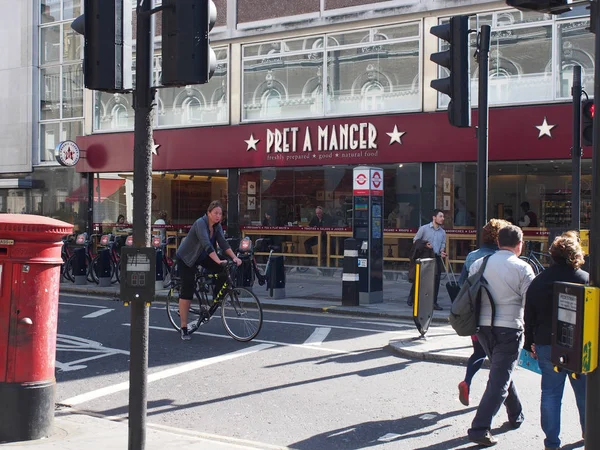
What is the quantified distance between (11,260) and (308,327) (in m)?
6.40

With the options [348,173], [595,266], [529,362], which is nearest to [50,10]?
[348,173]

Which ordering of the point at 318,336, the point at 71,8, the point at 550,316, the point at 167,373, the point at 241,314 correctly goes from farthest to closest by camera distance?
the point at 71,8, the point at 318,336, the point at 241,314, the point at 167,373, the point at 550,316

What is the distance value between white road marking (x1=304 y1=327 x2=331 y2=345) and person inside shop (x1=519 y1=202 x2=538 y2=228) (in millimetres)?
7788

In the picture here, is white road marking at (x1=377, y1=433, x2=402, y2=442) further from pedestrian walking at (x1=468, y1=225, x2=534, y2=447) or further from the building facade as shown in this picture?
the building facade

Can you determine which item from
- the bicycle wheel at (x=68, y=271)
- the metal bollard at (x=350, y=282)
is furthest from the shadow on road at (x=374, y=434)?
the bicycle wheel at (x=68, y=271)

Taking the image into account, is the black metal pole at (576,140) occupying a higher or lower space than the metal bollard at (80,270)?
higher

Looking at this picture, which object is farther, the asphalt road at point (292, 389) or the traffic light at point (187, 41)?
the asphalt road at point (292, 389)

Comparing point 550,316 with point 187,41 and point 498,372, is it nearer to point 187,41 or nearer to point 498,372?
point 498,372

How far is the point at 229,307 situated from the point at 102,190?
1587 centimetres

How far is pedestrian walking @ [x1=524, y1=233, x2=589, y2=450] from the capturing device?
5332 millimetres

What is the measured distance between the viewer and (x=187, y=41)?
4.52 metres

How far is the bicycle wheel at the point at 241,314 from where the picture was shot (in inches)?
385

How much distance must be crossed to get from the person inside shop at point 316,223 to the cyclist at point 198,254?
9756mm

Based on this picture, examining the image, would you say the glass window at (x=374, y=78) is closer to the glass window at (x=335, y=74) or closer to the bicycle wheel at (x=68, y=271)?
the glass window at (x=335, y=74)
